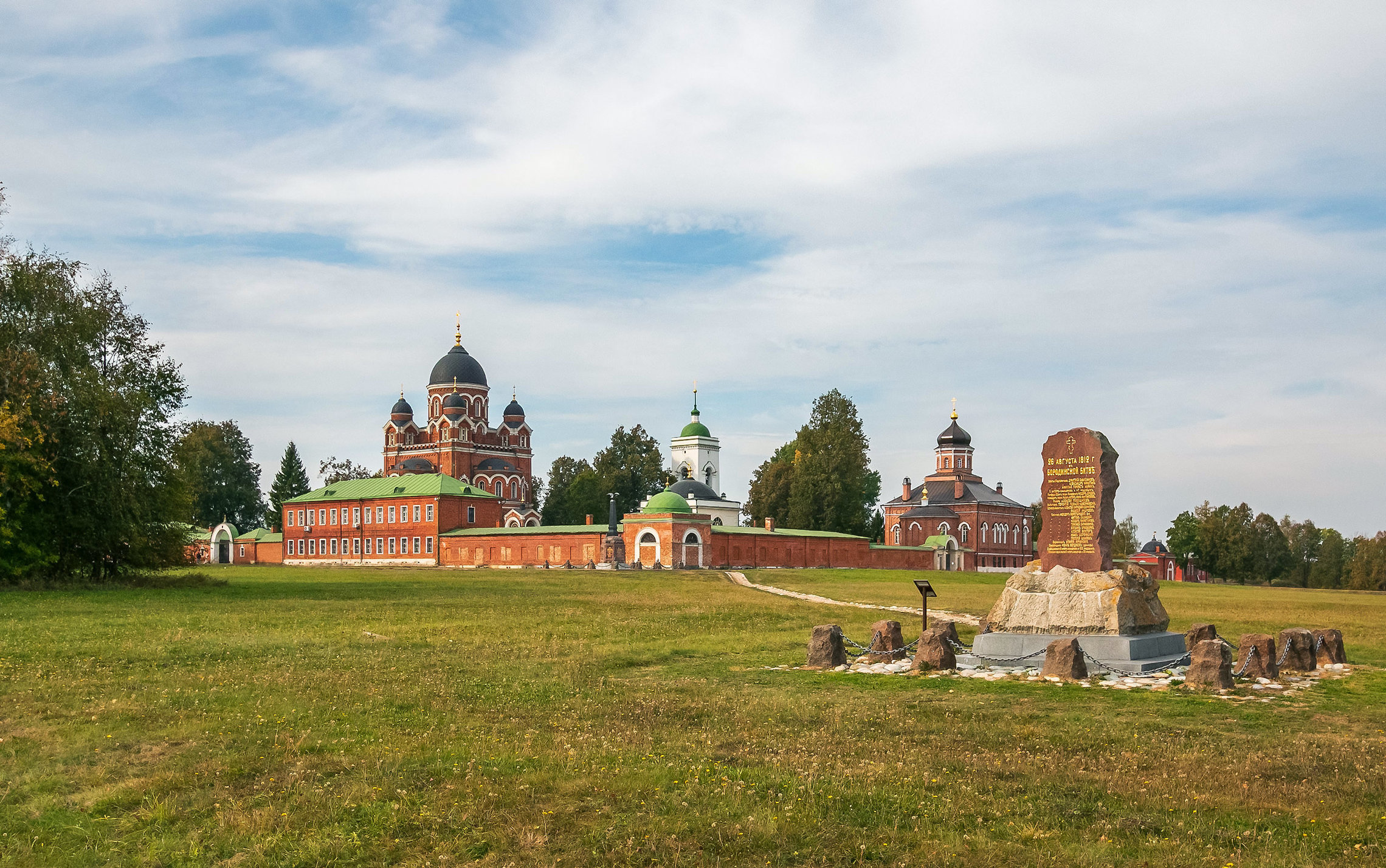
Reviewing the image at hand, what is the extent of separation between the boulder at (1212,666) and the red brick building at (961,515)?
7451 centimetres

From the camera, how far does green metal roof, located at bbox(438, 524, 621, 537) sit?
71.7m

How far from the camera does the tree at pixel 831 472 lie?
8538 centimetres

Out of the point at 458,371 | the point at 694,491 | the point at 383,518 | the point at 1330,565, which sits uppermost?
the point at 458,371

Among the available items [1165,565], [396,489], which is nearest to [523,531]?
[396,489]

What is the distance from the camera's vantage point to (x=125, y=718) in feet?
36.4

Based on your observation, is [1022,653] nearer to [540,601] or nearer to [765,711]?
[765,711]

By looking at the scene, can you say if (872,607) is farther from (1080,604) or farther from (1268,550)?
(1268,550)

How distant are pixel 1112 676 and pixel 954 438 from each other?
84444 millimetres

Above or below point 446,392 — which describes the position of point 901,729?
below

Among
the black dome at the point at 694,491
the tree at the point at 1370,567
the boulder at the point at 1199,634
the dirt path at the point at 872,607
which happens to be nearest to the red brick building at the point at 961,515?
the black dome at the point at 694,491

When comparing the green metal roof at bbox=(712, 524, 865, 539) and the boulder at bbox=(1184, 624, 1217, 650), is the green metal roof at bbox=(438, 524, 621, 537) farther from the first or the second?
the boulder at bbox=(1184, 624, 1217, 650)

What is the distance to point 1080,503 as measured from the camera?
722 inches

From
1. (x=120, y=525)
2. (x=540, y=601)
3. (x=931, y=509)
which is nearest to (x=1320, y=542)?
(x=931, y=509)

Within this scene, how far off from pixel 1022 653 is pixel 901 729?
22.6ft
